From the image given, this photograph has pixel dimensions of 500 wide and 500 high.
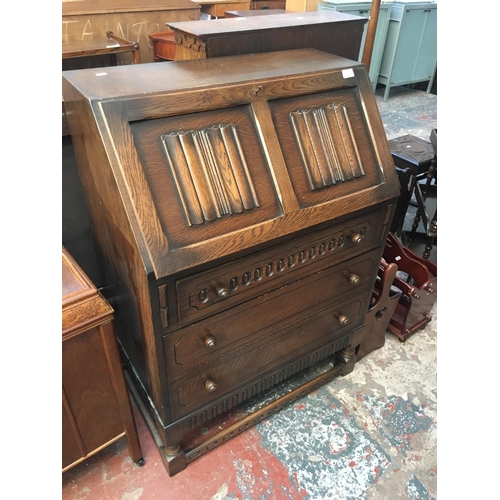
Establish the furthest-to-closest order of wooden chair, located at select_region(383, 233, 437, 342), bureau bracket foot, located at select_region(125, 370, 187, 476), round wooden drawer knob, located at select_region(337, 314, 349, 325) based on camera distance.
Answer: wooden chair, located at select_region(383, 233, 437, 342)
round wooden drawer knob, located at select_region(337, 314, 349, 325)
bureau bracket foot, located at select_region(125, 370, 187, 476)

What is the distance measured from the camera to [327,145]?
4.75ft

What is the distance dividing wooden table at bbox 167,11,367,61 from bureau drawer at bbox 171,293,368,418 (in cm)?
110

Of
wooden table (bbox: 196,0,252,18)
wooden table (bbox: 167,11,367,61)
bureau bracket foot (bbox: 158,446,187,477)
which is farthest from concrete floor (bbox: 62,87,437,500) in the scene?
wooden table (bbox: 196,0,252,18)

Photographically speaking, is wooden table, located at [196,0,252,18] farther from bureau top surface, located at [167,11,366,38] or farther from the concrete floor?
the concrete floor

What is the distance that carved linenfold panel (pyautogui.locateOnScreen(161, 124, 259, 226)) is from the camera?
3.88 feet

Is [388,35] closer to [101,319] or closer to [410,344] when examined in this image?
[410,344]

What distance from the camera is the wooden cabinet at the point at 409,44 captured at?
5.21 metres

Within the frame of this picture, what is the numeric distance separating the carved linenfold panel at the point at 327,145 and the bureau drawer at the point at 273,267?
179mm

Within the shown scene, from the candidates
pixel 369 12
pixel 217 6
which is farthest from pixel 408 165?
pixel 369 12

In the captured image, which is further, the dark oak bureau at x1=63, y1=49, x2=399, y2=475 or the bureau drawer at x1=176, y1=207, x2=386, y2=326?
the bureau drawer at x1=176, y1=207, x2=386, y2=326

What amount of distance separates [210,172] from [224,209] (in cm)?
11

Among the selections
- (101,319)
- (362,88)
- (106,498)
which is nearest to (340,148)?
(362,88)

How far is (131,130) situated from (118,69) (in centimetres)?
41

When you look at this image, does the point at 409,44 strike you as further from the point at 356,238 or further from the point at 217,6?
the point at 356,238
